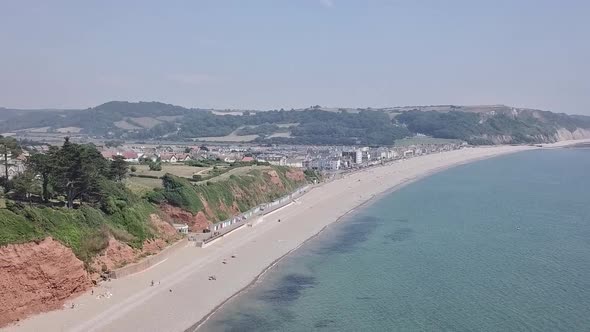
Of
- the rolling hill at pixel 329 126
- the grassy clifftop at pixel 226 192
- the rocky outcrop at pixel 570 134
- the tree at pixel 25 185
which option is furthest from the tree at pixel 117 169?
the rocky outcrop at pixel 570 134

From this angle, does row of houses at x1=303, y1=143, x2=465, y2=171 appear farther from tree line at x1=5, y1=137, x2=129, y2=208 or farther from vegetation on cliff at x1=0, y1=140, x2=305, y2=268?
tree line at x1=5, y1=137, x2=129, y2=208

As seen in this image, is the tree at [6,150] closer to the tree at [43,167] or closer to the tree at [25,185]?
the tree at [25,185]

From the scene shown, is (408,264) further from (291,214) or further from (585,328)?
(291,214)

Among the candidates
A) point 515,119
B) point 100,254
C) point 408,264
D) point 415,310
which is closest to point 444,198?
point 408,264

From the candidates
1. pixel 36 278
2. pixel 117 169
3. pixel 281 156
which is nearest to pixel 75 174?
pixel 117 169

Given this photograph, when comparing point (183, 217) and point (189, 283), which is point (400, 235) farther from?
point (189, 283)

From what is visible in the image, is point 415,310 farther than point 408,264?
No

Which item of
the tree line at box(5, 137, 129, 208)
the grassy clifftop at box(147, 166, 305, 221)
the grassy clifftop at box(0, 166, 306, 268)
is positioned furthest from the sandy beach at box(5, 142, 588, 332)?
the tree line at box(5, 137, 129, 208)
